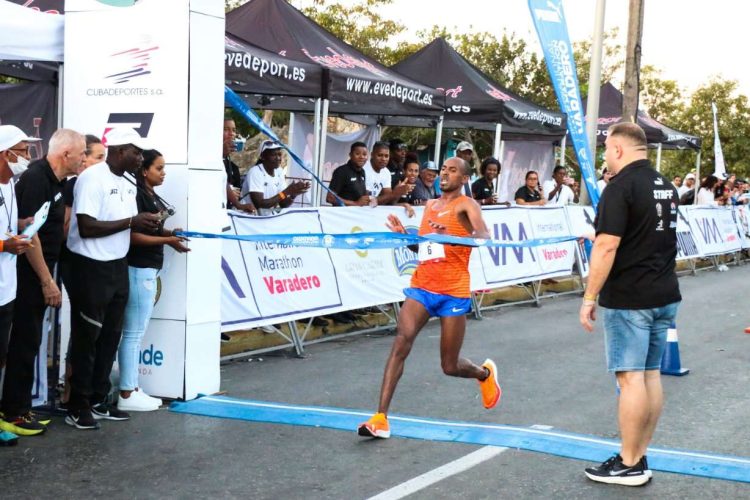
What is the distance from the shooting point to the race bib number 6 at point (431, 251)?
6.81m

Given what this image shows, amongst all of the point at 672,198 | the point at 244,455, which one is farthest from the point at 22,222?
the point at 672,198

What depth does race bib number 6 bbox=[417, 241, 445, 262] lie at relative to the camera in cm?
681

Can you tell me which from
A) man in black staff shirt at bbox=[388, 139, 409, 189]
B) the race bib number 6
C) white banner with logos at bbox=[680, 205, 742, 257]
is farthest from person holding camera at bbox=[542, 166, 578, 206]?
the race bib number 6

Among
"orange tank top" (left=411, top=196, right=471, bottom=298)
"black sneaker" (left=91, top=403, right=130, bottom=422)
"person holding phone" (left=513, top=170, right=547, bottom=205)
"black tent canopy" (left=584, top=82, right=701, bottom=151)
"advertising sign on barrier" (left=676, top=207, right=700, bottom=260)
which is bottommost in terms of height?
"black sneaker" (left=91, top=403, right=130, bottom=422)

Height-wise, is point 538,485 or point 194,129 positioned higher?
point 194,129

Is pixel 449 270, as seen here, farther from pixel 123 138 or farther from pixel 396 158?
pixel 396 158

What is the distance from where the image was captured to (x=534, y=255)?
14.5 m

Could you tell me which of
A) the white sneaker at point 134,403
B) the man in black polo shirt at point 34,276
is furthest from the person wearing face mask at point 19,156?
the white sneaker at point 134,403

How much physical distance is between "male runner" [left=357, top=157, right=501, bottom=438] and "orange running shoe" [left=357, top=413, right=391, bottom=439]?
9 cm

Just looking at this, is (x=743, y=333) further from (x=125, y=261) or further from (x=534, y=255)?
(x=125, y=261)

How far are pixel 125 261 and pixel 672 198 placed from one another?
385 centimetres

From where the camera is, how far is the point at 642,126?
25.2 meters

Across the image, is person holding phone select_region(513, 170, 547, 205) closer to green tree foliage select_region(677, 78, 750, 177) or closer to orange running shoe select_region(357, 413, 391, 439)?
orange running shoe select_region(357, 413, 391, 439)

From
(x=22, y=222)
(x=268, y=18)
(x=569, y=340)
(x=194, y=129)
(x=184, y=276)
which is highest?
(x=268, y=18)
